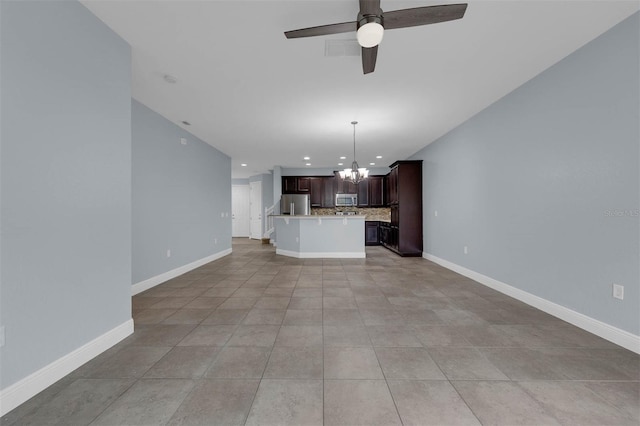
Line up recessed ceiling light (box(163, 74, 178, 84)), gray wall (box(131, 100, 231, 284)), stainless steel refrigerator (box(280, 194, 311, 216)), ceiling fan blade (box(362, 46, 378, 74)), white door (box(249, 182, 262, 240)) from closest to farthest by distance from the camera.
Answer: ceiling fan blade (box(362, 46, 378, 74)) < recessed ceiling light (box(163, 74, 178, 84)) < gray wall (box(131, 100, 231, 284)) < stainless steel refrigerator (box(280, 194, 311, 216)) < white door (box(249, 182, 262, 240))

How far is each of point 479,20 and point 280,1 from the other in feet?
5.45

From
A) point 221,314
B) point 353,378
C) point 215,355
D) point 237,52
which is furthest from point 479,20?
point 221,314

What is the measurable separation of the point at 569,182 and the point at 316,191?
7.08 metres

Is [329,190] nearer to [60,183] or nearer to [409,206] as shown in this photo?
[409,206]

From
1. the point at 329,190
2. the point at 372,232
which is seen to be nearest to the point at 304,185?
the point at 329,190

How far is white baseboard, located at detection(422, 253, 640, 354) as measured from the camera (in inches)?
83.7

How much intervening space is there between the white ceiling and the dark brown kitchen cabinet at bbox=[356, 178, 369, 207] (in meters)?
4.34

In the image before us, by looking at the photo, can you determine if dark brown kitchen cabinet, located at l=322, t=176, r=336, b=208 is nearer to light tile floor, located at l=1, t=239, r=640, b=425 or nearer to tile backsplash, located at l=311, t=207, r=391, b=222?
tile backsplash, located at l=311, t=207, r=391, b=222

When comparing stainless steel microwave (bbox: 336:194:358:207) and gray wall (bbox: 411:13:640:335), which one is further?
stainless steel microwave (bbox: 336:194:358:207)

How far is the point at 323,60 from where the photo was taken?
8.80ft

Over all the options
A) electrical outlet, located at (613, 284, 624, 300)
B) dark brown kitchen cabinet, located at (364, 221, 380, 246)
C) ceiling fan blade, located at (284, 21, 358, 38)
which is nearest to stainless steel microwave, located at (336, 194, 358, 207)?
dark brown kitchen cabinet, located at (364, 221, 380, 246)

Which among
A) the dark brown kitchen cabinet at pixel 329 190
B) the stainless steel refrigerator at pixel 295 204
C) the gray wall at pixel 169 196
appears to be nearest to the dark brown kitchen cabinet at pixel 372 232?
the dark brown kitchen cabinet at pixel 329 190

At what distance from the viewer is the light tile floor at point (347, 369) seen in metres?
1.44

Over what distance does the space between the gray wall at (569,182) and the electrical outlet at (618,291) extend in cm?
4
